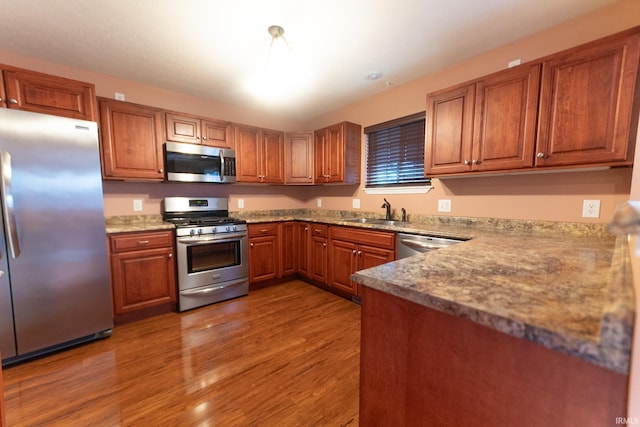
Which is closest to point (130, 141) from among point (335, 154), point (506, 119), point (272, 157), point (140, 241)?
point (140, 241)

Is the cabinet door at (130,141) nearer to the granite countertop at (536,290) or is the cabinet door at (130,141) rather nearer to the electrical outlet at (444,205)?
the granite countertop at (536,290)

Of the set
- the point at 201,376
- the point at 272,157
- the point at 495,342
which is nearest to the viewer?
the point at 495,342

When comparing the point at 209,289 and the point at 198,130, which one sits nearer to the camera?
the point at 209,289

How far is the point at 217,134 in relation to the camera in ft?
10.1

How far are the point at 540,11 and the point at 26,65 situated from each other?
4081 mm

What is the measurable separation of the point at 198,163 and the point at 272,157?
0.99m

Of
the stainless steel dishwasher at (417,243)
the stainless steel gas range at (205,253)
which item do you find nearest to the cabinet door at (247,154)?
the stainless steel gas range at (205,253)

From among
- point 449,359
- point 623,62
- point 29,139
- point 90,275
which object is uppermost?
point 623,62

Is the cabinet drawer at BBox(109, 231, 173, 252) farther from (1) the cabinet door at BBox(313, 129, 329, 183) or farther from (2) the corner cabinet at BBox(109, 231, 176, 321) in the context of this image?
(1) the cabinet door at BBox(313, 129, 329, 183)

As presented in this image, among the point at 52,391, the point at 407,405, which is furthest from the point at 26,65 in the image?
the point at 407,405

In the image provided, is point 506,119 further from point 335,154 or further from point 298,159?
point 298,159

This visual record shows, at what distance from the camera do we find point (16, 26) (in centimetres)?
183

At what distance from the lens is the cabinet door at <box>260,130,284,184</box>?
346cm

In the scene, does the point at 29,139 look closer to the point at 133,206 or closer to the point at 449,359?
the point at 133,206
